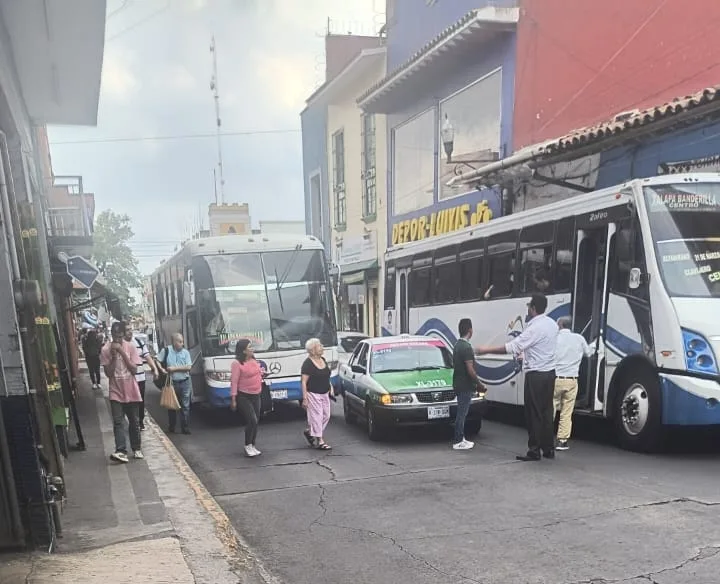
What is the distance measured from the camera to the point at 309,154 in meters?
32.1

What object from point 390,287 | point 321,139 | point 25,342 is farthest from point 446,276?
point 321,139

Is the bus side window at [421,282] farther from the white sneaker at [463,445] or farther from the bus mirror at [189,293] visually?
the white sneaker at [463,445]

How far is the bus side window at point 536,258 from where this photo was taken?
408 inches

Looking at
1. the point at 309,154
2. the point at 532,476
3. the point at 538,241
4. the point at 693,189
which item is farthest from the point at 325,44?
the point at 532,476

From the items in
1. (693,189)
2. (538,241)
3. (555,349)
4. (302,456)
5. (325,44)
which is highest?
(325,44)

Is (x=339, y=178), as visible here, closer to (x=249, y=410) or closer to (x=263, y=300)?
(x=263, y=300)

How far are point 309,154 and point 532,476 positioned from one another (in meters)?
26.4

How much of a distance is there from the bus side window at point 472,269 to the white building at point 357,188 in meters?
11.3

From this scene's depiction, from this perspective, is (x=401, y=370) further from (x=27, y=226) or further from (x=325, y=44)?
(x=325, y=44)

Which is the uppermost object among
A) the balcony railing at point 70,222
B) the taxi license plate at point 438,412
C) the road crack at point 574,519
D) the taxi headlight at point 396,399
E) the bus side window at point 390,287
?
the balcony railing at point 70,222

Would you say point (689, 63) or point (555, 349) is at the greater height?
point (689, 63)

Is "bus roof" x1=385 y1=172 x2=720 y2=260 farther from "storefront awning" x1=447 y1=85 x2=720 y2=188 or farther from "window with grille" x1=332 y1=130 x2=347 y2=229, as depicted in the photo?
"window with grille" x1=332 y1=130 x2=347 y2=229

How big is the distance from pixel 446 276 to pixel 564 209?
12.8 feet

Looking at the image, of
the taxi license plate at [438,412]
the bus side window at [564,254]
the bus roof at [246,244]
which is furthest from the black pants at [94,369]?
the bus side window at [564,254]
